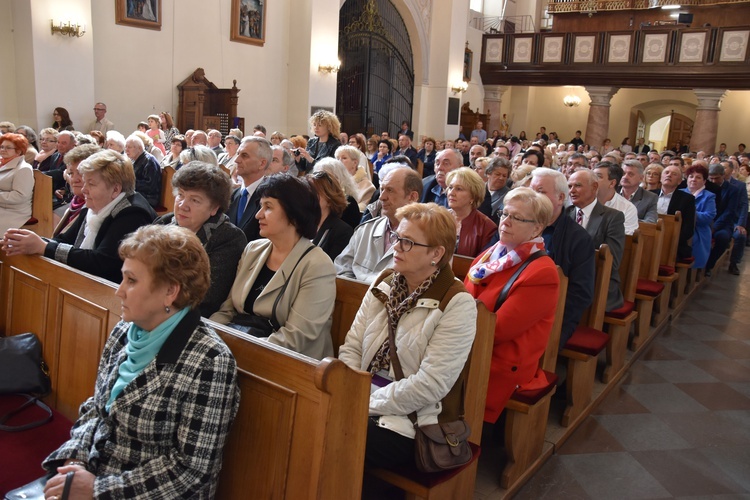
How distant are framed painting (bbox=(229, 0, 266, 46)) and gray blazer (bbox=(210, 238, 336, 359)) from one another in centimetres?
998

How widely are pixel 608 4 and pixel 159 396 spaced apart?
2084 centimetres

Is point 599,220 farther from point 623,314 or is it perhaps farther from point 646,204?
point 646,204

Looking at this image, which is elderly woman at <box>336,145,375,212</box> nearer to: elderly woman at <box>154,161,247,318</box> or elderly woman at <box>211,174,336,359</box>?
elderly woman at <box>154,161,247,318</box>

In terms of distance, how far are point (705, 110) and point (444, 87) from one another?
6.79 m

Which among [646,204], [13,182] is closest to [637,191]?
[646,204]

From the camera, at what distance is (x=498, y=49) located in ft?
63.5

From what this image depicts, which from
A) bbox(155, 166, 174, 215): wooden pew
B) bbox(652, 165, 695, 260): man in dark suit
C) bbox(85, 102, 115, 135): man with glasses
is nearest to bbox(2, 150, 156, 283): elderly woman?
bbox(155, 166, 174, 215): wooden pew

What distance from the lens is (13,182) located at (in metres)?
5.17

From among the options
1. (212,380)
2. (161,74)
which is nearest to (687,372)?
(212,380)

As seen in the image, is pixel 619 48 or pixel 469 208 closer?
pixel 469 208

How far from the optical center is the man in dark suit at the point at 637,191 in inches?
210

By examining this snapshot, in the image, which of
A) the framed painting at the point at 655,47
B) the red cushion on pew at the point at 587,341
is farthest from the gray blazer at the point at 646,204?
the framed painting at the point at 655,47

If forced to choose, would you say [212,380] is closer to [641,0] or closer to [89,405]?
[89,405]

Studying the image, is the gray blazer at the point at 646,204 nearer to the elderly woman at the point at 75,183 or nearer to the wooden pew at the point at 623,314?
the wooden pew at the point at 623,314
